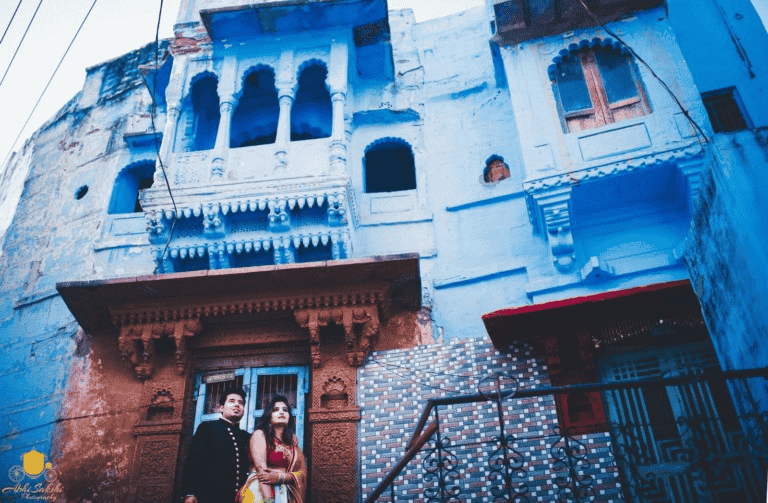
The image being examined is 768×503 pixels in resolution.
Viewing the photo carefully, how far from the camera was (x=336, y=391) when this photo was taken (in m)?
7.05

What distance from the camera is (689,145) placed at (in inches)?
291

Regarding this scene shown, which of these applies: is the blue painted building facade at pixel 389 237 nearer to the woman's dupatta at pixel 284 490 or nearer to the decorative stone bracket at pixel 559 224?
the decorative stone bracket at pixel 559 224

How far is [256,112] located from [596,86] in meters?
5.14

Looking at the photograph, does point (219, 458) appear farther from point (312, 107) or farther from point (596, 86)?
point (596, 86)

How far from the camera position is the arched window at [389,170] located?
10227 mm

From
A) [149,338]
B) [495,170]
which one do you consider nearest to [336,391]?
[149,338]

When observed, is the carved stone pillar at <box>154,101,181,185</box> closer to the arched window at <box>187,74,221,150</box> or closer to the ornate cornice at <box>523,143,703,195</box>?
the arched window at <box>187,74,221,150</box>

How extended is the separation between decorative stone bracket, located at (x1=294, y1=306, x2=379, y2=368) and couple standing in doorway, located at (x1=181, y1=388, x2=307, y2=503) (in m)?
0.79

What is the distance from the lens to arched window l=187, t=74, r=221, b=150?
9789 mm

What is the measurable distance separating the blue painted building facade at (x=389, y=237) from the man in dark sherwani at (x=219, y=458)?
1.36 ft

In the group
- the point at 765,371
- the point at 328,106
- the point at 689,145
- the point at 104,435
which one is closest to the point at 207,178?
the point at 328,106

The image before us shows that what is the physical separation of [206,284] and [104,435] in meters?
2.13

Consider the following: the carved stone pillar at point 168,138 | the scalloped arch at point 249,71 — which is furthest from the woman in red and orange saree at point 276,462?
the scalloped arch at point 249,71

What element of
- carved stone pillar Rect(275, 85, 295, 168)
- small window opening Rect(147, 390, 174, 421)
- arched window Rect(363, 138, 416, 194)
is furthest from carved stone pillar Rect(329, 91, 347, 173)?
small window opening Rect(147, 390, 174, 421)
